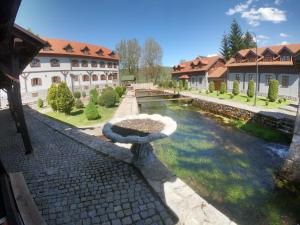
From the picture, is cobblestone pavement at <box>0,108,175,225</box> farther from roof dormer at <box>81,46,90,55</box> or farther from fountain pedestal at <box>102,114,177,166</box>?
roof dormer at <box>81,46,90,55</box>

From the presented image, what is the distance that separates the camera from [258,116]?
51.5 ft

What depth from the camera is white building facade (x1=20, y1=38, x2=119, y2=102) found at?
1144 inches

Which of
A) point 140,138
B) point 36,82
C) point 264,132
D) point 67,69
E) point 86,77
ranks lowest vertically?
point 264,132

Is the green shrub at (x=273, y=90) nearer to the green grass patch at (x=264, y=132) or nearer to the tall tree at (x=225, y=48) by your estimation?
the green grass patch at (x=264, y=132)

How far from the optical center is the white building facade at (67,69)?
2906 cm

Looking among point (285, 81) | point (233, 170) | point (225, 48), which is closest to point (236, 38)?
point (225, 48)

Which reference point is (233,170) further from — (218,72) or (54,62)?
(54,62)

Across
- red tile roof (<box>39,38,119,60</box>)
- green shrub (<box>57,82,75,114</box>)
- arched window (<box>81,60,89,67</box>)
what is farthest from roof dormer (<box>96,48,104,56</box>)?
green shrub (<box>57,82,75,114</box>)

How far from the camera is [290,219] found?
5910mm

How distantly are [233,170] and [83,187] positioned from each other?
6.46 metres

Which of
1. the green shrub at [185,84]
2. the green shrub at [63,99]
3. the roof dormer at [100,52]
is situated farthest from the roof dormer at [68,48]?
the green shrub at [185,84]

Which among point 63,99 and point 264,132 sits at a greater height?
point 63,99

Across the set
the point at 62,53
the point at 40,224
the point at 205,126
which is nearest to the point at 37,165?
the point at 40,224

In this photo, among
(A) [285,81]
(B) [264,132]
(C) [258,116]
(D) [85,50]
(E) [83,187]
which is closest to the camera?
(E) [83,187]
